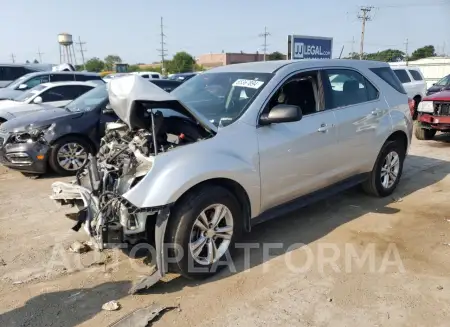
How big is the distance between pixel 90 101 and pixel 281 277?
521 centimetres

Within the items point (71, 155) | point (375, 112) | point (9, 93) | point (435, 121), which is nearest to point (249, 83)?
point (375, 112)

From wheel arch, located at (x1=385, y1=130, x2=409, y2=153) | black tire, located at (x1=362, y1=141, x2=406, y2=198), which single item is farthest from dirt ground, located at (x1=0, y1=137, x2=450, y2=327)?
wheel arch, located at (x1=385, y1=130, x2=409, y2=153)

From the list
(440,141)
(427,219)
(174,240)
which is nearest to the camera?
(174,240)

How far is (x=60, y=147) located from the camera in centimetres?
652

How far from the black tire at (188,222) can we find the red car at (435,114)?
7744 mm

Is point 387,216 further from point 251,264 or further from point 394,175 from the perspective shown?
point 251,264

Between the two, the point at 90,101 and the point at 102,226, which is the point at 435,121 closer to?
the point at 90,101

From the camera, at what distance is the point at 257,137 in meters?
3.60

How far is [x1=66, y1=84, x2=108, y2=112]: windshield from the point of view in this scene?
277 inches

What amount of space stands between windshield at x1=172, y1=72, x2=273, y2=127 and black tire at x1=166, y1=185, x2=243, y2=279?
69cm

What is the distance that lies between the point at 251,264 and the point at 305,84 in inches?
78.4

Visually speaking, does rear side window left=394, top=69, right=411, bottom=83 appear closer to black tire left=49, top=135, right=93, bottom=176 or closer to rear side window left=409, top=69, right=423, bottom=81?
rear side window left=409, top=69, right=423, bottom=81

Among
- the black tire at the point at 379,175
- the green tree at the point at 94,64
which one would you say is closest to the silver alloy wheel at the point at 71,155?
the black tire at the point at 379,175

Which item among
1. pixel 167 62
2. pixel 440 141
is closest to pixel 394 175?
pixel 440 141
